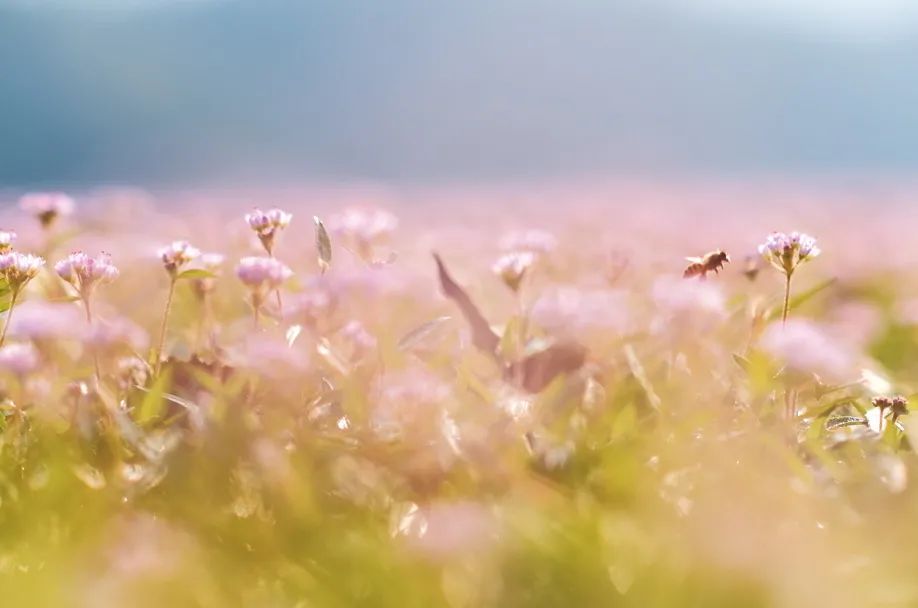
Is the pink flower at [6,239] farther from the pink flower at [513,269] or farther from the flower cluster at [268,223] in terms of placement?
the pink flower at [513,269]

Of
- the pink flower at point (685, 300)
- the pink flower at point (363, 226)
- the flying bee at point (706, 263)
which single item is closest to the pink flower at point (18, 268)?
the pink flower at point (363, 226)

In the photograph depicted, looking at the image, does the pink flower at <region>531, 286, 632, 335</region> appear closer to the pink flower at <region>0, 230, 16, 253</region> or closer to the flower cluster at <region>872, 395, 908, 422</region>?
the flower cluster at <region>872, 395, 908, 422</region>

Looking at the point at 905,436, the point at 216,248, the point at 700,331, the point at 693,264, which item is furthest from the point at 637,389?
the point at 216,248

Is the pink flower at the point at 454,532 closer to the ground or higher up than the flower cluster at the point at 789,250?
closer to the ground

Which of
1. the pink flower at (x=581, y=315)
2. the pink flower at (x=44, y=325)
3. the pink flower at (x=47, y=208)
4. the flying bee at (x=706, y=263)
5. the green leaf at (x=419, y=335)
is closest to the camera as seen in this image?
the pink flower at (x=44, y=325)

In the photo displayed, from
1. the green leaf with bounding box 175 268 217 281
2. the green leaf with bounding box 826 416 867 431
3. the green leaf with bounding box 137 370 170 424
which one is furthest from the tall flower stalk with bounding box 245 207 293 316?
the green leaf with bounding box 826 416 867 431

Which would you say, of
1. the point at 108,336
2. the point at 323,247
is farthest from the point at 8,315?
the point at 323,247

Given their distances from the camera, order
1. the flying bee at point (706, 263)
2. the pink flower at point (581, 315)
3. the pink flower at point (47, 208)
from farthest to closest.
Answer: the pink flower at point (47, 208)
the flying bee at point (706, 263)
the pink flower at point (581, 315)

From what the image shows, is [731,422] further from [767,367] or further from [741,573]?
[741,573]
